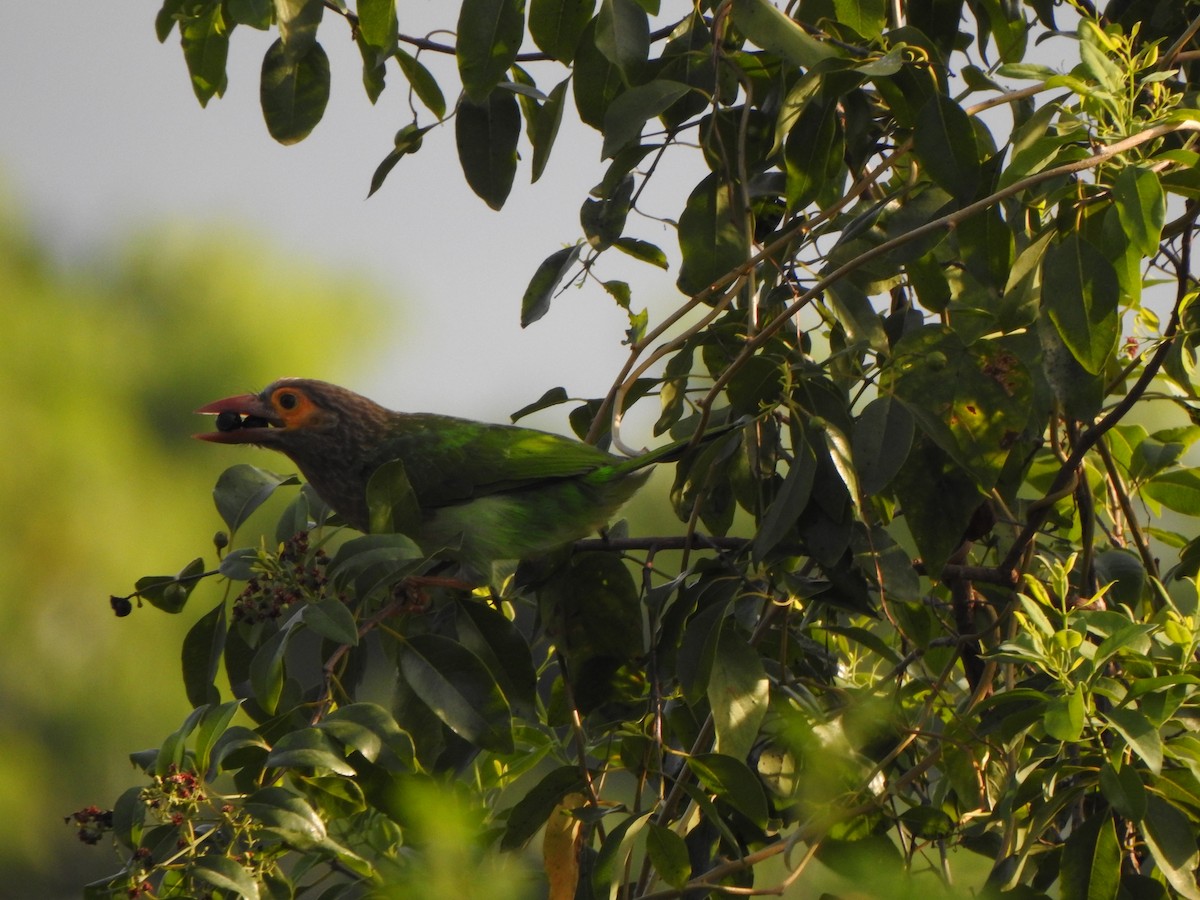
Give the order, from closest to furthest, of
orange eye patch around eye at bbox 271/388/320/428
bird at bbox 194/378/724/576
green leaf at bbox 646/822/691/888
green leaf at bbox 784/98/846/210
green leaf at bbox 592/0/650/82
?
green leaf at bbox 646/822/691/888 < green leaf at bbox 592/0/650/82 < green leaf at bbox 784/98/846/210 < bird at bbox 194/378/724/576 < orange eye patch around eye at bbox 271/388/320/428

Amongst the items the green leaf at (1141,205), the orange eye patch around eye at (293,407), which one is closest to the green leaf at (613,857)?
the green leaf at (1141,205)

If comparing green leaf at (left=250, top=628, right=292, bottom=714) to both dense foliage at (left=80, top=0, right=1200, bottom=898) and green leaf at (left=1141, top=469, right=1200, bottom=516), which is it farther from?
green leaf at (left=1141, top=469, right=1200, bottom=516)

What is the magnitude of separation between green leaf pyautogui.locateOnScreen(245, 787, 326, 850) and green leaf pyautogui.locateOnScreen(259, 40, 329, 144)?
1.58 metres

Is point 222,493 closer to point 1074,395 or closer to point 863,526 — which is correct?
point 863,526

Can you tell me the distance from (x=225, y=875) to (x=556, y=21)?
1674 mm

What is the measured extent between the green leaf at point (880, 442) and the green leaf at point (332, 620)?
2.81 ft

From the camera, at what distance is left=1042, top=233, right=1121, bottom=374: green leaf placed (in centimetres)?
182

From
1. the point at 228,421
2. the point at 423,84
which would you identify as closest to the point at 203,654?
the point at 228,421

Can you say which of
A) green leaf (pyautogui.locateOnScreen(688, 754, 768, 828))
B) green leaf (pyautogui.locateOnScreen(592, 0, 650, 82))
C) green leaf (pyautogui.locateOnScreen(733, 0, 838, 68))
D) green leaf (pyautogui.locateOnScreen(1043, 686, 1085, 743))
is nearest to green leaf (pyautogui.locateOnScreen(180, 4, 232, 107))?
green leaf (pyautogui.locateOnScreen(592, 0, 650, 82))

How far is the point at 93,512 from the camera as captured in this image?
14.4 m

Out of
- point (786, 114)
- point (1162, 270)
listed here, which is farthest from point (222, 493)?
point (1162, 270)

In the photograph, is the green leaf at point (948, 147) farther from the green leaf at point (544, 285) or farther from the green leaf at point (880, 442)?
the green leaf at point (544, 285)

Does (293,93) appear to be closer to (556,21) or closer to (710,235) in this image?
(556,21)

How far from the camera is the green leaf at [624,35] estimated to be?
7.06 feet
